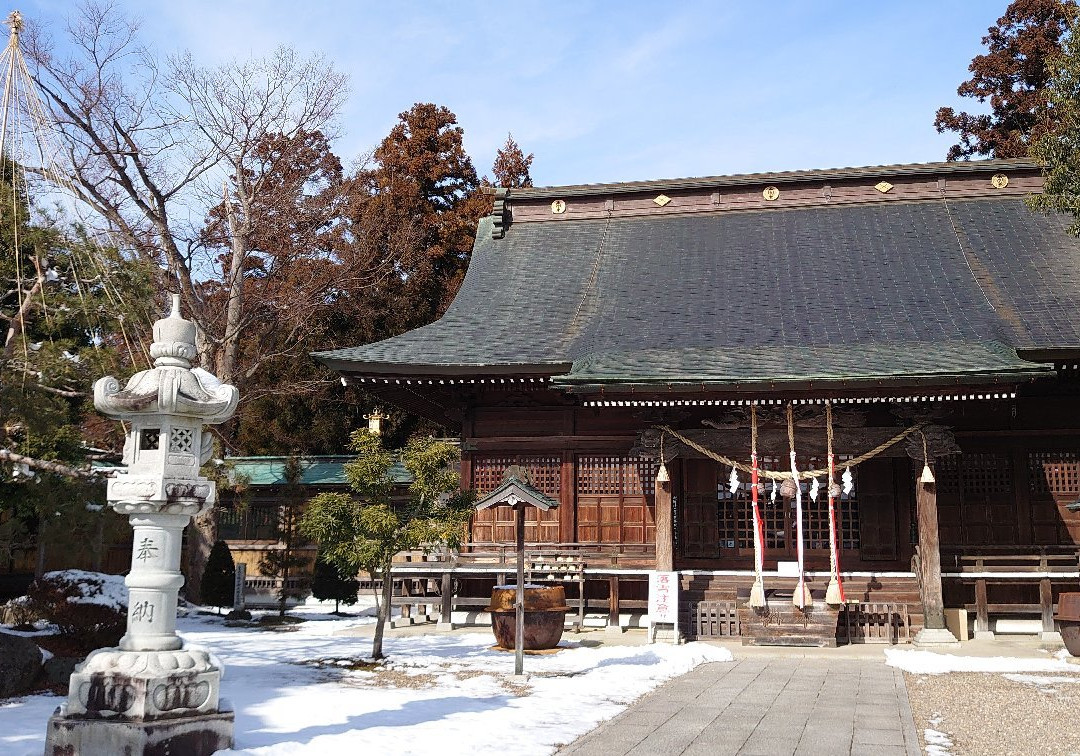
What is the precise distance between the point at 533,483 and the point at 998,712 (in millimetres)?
10311

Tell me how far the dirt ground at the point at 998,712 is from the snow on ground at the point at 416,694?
288 centimetres

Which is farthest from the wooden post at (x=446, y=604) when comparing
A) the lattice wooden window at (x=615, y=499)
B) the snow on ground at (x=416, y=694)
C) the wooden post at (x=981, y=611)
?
the wooden post at (x=981, y=611)

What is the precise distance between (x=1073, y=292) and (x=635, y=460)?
8841mm

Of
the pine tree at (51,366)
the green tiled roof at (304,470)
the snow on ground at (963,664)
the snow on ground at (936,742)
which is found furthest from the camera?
the green tiled roof at (304,470)

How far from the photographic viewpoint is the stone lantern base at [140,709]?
641cm

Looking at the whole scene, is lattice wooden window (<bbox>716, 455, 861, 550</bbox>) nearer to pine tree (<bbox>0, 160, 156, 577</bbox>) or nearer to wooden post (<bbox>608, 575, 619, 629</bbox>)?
wooden post (<bbox>608, 575, 619, 629</bbox>)

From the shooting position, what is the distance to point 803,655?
13320 mm

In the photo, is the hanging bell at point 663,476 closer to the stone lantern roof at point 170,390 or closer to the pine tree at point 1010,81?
the stone lantern roof at point 170,390

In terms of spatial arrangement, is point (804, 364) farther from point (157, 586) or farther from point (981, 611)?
point (157, 586)

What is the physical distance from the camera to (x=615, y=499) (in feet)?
58.4

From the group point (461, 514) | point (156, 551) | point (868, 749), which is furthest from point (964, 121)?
point (156, 551)

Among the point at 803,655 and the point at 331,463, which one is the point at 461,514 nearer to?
the point at 803,655

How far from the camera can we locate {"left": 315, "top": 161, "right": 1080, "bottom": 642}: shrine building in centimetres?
1488

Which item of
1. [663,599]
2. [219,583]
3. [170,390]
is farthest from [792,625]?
[219,583]
